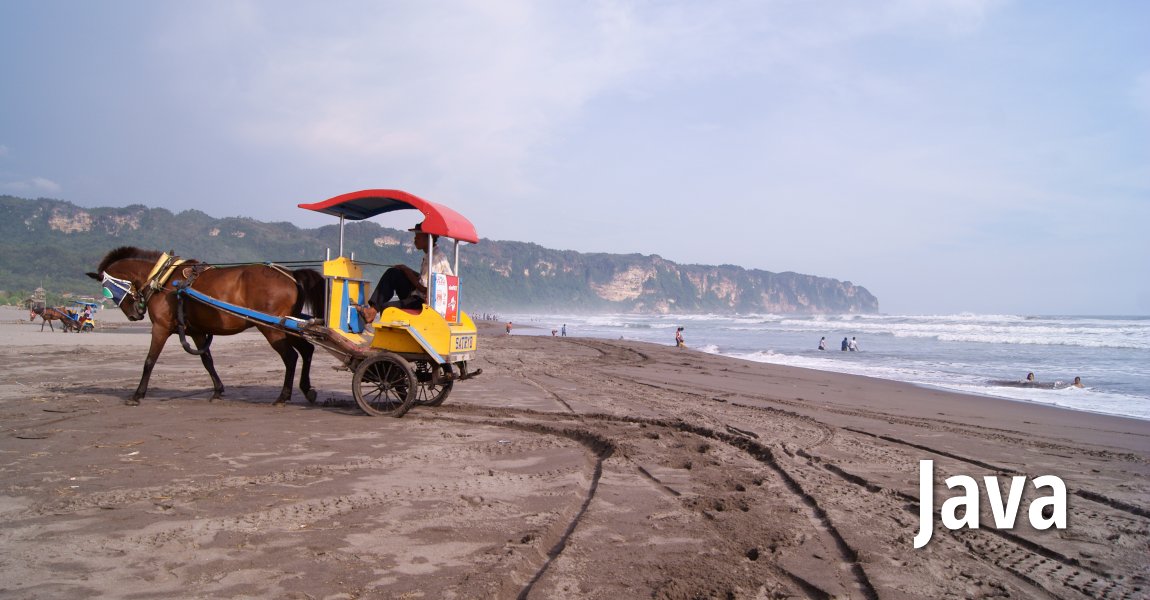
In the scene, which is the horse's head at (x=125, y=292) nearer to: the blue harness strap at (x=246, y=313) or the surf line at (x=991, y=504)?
the blue harness strap at (x=246, y=313)

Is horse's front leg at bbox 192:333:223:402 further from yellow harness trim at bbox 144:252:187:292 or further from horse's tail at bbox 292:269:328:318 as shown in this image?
horse's tail at bbox 292:269:328:318

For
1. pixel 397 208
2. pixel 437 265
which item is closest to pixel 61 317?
pixel 397 208

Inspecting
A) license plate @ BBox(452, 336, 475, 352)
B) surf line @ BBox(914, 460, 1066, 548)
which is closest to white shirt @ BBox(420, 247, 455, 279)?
license plate @ BBox(452, 336, 475, 352)

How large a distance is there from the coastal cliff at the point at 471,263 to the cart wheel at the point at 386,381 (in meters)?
36.4

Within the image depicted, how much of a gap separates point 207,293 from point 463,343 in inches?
131

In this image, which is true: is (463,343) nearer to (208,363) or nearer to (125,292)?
(208,363)

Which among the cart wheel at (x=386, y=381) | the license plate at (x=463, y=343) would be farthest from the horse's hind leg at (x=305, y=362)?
the license plate at (x=463, y=343)

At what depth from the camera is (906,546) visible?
13.0 ft

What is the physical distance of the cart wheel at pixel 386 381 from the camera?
752cm

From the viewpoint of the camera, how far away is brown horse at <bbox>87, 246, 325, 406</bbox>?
26.6ft

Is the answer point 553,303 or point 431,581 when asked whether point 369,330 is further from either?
point 553,303

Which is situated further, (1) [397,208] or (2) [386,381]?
(1) [397,208]

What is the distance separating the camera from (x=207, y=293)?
812 centimetres

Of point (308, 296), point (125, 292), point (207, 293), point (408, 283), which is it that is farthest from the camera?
point (308, 296)
